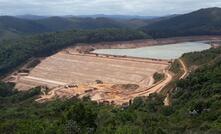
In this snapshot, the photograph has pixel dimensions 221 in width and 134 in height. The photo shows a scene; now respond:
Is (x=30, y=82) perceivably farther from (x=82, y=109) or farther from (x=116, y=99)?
(x=82, y=109)

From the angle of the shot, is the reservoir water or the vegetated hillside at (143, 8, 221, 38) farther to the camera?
the vegetated hillside at (143, 8, 221, 38)

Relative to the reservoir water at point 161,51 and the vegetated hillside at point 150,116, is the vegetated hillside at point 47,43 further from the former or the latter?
the vegetated hillside at point 150,116

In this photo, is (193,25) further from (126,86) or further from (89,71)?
(126,86)

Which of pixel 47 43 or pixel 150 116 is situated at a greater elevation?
pixel 150 116

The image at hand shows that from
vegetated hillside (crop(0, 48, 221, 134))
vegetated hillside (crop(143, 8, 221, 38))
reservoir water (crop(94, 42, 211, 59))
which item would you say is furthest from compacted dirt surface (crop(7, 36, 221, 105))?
vegetated hillside (crop(143, 8, 221, 38))

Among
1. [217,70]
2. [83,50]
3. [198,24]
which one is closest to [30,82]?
[83,50]

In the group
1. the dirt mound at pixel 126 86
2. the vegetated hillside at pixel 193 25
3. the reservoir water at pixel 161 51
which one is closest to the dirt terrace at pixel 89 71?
the dirt mound at pixel 126 86

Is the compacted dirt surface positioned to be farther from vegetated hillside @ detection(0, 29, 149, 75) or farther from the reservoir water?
the reservoir water

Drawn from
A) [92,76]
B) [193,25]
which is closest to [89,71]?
[92,76]
